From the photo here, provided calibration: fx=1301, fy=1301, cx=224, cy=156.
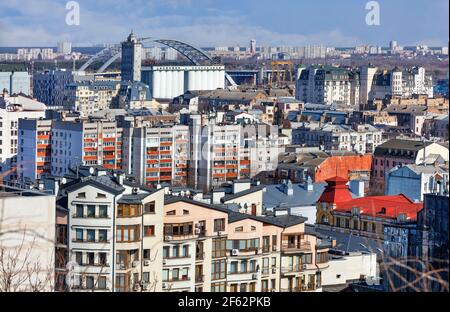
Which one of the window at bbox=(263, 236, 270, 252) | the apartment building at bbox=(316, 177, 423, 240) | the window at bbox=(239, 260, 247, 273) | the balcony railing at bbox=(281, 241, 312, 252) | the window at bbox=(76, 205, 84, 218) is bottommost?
the apartment building at bbox=(316, 177, 423, 240)

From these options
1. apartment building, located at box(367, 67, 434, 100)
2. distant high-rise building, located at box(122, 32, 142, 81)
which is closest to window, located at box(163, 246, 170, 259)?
apartment building, located at box(367, 67, 434, 100)

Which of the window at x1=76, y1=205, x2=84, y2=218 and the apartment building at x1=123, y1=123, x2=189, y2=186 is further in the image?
the apartment building at x1=123, y1=123, x2=189, y2=186

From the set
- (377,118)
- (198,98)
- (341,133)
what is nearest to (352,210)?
(341,133)

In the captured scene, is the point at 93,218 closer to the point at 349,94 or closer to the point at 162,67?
the point at 349,94

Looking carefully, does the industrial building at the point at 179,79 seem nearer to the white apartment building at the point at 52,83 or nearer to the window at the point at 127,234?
the white apartment building at the point at 52,83

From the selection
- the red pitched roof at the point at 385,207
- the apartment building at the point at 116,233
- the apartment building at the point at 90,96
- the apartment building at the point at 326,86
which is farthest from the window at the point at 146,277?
the apartment building at the point at 326,86

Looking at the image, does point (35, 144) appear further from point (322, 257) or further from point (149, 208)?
point (149, 208)

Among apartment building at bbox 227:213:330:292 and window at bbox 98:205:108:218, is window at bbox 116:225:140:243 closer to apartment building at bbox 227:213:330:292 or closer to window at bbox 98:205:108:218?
window at bbox 98:205:108:218
